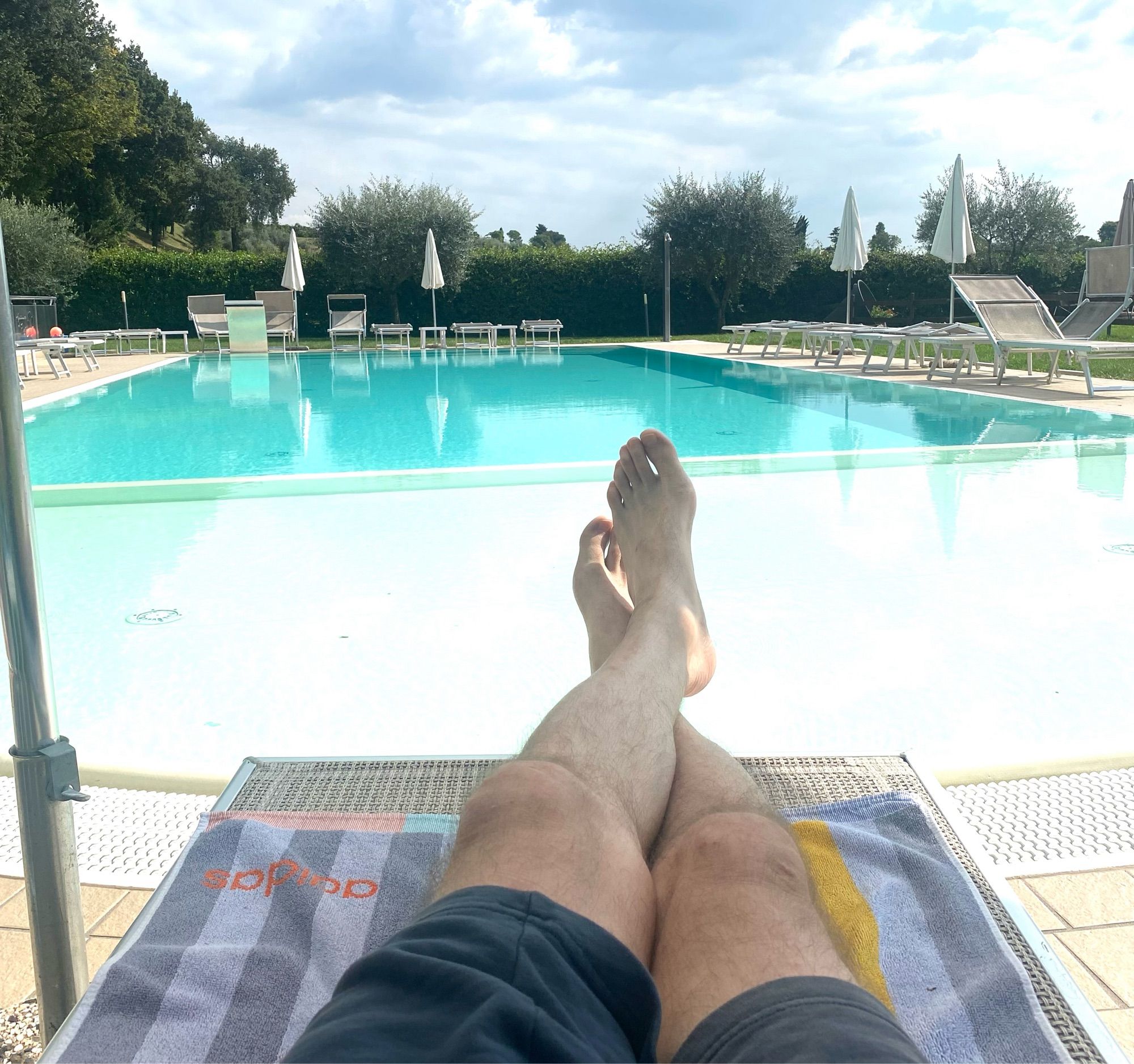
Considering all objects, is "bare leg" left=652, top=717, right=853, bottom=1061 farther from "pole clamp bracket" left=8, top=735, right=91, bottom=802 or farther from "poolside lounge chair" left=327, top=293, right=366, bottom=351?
"poolside lounge chair" left=327, top=293, right=366, bottom=351

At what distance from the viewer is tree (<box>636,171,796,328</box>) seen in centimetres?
2052

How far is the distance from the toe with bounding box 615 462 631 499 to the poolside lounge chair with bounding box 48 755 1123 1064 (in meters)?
0.83

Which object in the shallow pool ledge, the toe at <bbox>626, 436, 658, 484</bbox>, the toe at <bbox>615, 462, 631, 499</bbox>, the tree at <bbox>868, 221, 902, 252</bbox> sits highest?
the tree at <bbox>868, 221, 902, 252</bbox>

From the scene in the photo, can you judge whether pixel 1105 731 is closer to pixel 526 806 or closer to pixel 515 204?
pixel 526 806

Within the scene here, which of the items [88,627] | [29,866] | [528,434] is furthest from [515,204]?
[29,866]

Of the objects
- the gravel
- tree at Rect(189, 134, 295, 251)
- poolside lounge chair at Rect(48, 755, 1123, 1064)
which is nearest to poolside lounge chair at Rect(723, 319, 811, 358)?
poolside lounge chair at Rect(48, 755, 1123, 1064)

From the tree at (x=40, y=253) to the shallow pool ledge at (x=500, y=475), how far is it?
1375 centimetres

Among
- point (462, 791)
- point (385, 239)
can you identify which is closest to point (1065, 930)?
point (462, 791)

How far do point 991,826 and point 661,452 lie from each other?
1.06 m

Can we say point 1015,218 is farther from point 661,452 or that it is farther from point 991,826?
point 991,826

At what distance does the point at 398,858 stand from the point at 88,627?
223cm

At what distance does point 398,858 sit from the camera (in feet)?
4.12

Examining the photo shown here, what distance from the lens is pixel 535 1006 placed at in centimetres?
62

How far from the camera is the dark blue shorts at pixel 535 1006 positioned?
594 mm
